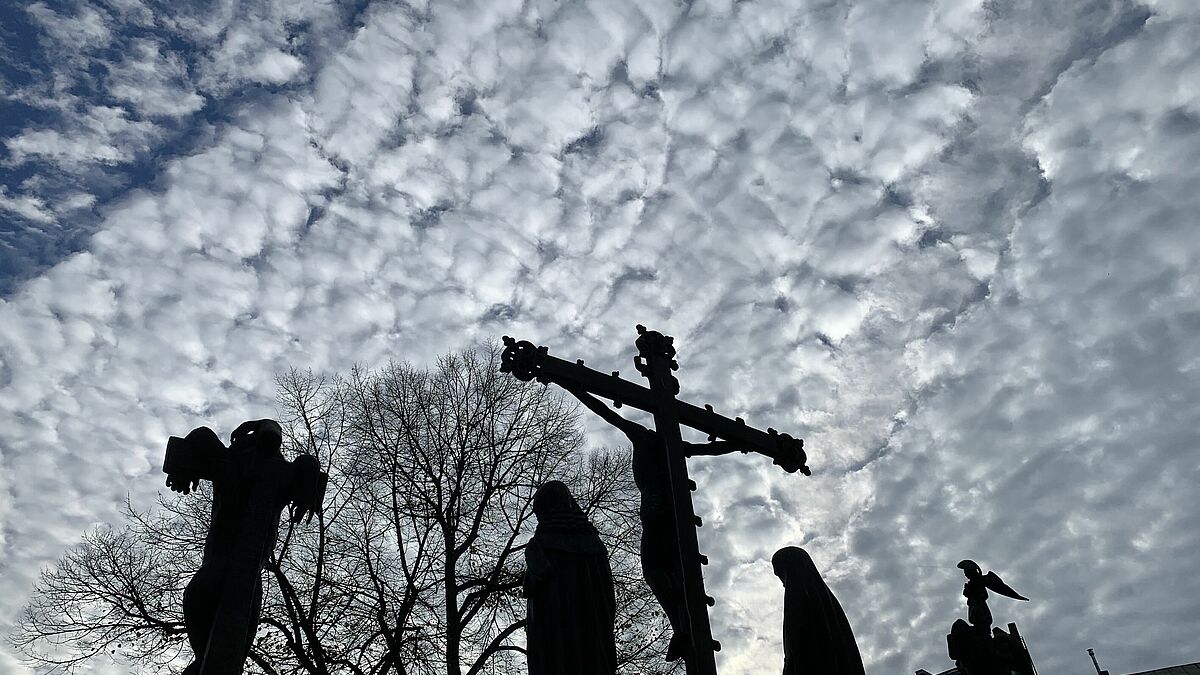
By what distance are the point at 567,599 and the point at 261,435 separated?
241cm

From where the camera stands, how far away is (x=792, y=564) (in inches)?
221

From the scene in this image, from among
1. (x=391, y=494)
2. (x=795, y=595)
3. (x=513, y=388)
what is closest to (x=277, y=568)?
(x=391, y=494)

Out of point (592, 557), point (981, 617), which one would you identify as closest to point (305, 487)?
point (592, 557)

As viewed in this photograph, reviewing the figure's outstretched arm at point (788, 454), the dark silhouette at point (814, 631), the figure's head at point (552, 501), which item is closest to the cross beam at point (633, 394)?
the figure's outstretched arm at point (788, 454)

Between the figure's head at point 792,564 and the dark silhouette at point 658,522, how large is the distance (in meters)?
0.96

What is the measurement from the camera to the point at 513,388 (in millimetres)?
17812

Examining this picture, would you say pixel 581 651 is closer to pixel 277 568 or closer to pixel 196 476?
pixel 196 476

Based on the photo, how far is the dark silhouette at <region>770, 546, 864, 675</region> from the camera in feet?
17.1

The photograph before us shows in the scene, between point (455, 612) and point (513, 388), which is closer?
point (455, 612)

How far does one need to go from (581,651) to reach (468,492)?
36.0 ft

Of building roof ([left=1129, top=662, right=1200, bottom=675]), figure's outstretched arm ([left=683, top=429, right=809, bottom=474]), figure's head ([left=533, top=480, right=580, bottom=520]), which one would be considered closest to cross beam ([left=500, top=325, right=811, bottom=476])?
figure's outstretched arm ([left=683, top=429, right=809, bottom=474])

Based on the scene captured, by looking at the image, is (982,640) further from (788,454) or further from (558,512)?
(558,512)

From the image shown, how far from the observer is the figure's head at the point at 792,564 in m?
5.54

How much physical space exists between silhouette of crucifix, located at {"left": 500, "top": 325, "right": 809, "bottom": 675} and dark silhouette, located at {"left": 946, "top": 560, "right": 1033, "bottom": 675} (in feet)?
6.04
